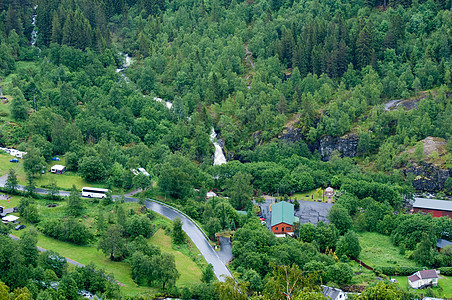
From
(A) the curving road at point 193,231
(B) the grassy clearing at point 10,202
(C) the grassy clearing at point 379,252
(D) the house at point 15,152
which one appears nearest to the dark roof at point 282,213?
(C) the grassy clearing at point 379,252

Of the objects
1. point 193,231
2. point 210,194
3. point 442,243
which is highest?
point 193,231

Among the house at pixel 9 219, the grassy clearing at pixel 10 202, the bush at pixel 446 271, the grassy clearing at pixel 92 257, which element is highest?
the house at pixel 9 219

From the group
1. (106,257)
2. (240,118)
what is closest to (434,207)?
(240,118)

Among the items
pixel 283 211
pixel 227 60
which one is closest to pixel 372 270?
pixel 283 211

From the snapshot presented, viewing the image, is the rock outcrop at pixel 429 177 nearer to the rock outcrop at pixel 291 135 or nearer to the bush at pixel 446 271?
the rock outcrop at pixel 291 135

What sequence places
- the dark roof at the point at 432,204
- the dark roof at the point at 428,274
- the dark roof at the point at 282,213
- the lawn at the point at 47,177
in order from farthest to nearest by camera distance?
the dark roof at the point at 432,204 → the lawn at the point at 47,177 → the dark roof at the point at 282,213 → the dark roof at the point at 428,274

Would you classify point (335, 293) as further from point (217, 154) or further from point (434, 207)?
point (217, 154)
